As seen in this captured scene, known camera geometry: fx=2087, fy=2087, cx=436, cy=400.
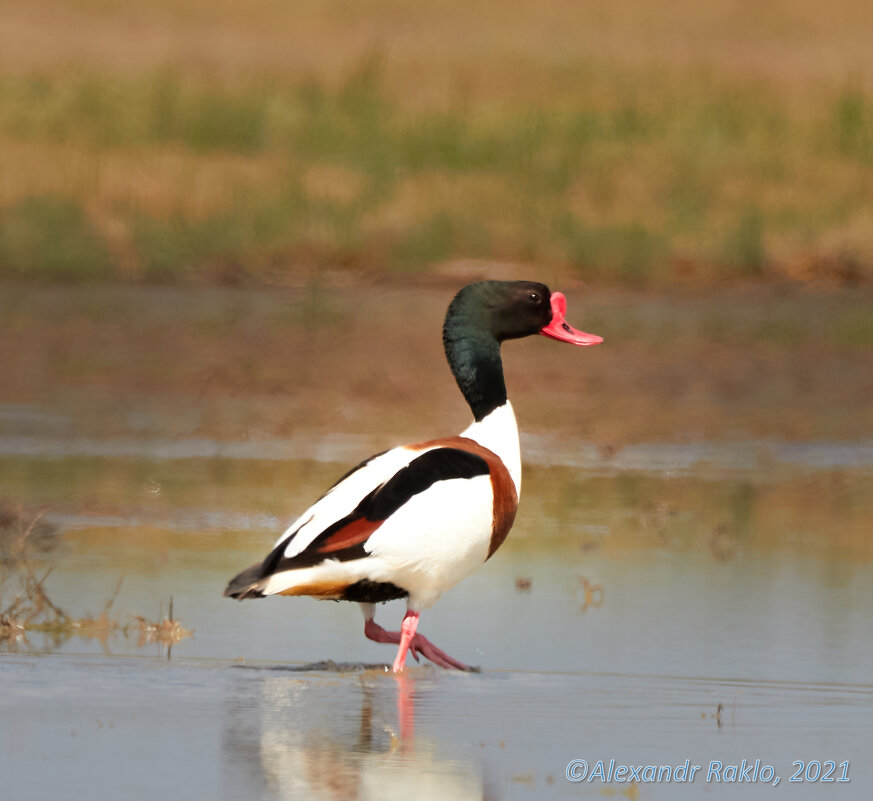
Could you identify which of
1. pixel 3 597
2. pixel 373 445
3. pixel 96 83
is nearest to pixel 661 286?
pixel 373 445

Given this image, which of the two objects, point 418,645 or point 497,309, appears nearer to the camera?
point 418,645

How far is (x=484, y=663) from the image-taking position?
6.70 m

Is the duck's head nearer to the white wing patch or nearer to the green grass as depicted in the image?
the white wing patch

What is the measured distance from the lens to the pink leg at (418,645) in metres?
6.68

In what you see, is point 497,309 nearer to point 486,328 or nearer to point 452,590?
point 486,328

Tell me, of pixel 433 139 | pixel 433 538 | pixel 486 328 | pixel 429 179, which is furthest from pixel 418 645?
pixel 433 139

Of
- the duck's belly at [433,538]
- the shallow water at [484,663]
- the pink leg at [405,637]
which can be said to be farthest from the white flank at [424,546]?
the shallow water at [484,663]

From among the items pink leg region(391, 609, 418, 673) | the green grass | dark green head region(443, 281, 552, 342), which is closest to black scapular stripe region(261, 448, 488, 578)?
pink leg region(391, 609, 418, 673)

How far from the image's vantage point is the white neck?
7367mm

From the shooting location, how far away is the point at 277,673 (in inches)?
250

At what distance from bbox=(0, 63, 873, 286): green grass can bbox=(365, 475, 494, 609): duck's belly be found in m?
8.98

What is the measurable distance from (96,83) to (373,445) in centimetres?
946

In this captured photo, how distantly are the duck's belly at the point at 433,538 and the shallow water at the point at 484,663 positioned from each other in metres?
0.27

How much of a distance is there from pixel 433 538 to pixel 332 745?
4.58ft
